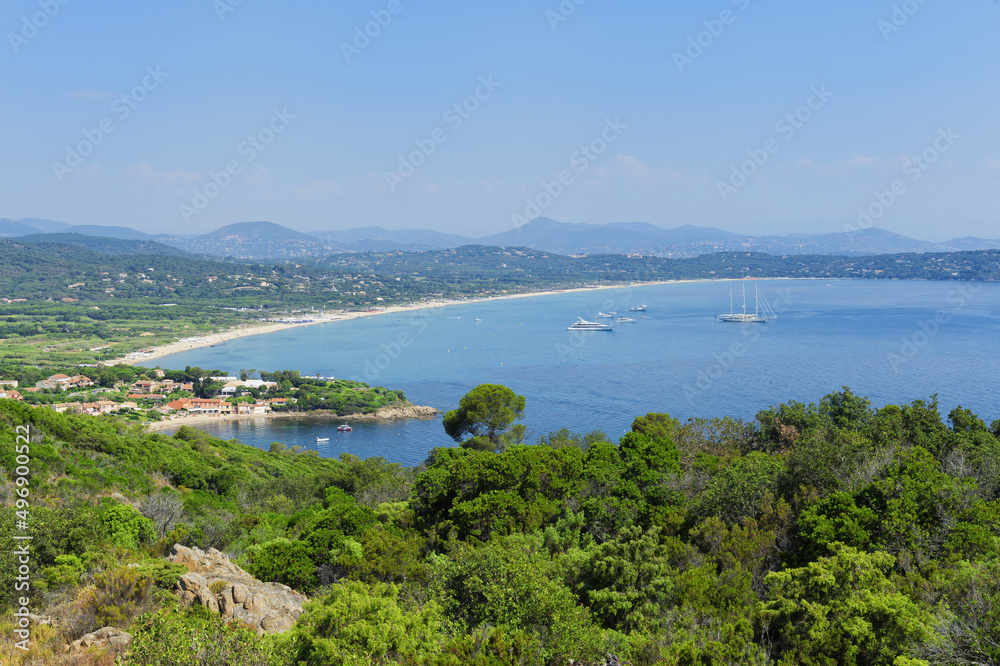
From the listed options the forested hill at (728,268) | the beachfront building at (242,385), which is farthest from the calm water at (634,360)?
the forested hill at (728,268)

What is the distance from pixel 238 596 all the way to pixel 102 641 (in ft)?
6.78

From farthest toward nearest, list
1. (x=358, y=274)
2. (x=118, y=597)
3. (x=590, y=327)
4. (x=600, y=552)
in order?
(x=358, y=274), (x=590, y=327), (x=600, y=552), (x=118, y=597)

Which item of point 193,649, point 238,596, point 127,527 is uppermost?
point 193,649

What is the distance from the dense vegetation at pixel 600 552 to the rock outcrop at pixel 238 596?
432 millimetres

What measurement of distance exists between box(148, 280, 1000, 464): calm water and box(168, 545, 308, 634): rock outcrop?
24517 millimetres

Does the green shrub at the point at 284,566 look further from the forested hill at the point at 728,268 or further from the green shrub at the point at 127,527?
the forested hill at the point at 728,268

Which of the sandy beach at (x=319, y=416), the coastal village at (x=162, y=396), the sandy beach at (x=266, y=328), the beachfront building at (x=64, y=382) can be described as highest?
the sandy beach at (x=266, y=328)

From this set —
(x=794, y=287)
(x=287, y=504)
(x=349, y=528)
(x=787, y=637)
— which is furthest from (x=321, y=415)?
(x=794, y=287)

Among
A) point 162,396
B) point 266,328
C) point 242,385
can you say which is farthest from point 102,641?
point 266,328

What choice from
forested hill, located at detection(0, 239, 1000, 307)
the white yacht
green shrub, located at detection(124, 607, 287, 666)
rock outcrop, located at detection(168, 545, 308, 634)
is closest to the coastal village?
rock outcrop, located at detection(168, 545, 308, 634)

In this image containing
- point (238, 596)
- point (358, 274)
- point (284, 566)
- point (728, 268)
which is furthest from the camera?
point (728, 268)

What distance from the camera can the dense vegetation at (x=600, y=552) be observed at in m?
7.42

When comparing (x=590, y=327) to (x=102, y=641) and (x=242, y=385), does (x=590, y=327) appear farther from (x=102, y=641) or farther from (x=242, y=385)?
(x=102, y=641)

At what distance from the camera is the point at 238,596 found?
9.30 meters
